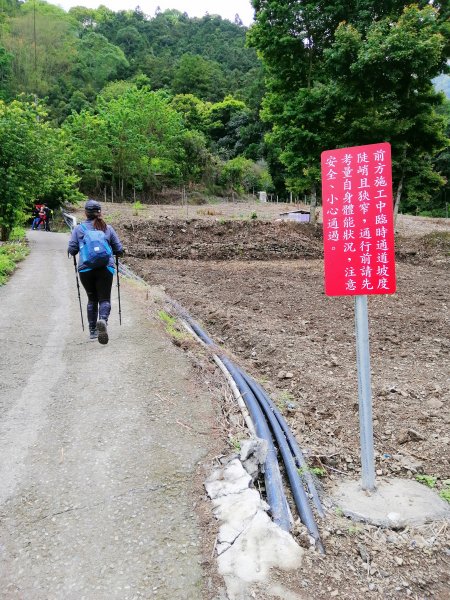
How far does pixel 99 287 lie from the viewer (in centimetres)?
541

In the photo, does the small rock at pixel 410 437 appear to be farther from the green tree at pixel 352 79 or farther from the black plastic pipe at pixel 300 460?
the green tree at pixel 352 79

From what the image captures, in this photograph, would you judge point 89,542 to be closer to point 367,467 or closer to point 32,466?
point 32,466

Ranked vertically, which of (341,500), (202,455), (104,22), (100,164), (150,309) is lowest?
(341,500)

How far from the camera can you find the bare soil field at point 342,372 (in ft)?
8.15

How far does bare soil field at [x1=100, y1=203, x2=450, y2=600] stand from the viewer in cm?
248

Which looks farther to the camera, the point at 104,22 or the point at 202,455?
the point at 104,22

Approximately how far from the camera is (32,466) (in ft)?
Answer: 9.98

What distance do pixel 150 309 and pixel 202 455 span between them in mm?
4320

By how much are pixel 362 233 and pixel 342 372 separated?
9.62ft

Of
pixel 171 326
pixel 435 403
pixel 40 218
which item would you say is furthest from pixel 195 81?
pixel 435 403

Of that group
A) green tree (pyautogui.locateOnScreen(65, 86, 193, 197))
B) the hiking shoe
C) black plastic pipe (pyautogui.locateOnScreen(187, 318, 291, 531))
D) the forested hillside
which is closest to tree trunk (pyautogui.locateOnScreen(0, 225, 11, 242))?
the forested hillside

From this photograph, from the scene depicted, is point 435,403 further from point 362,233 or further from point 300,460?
point 362,233

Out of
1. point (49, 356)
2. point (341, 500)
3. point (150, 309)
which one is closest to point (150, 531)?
point (341, 500)

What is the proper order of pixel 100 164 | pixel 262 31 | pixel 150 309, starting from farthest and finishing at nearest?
pixel 100 164 < pixel 262 31 < pixel 150 309
